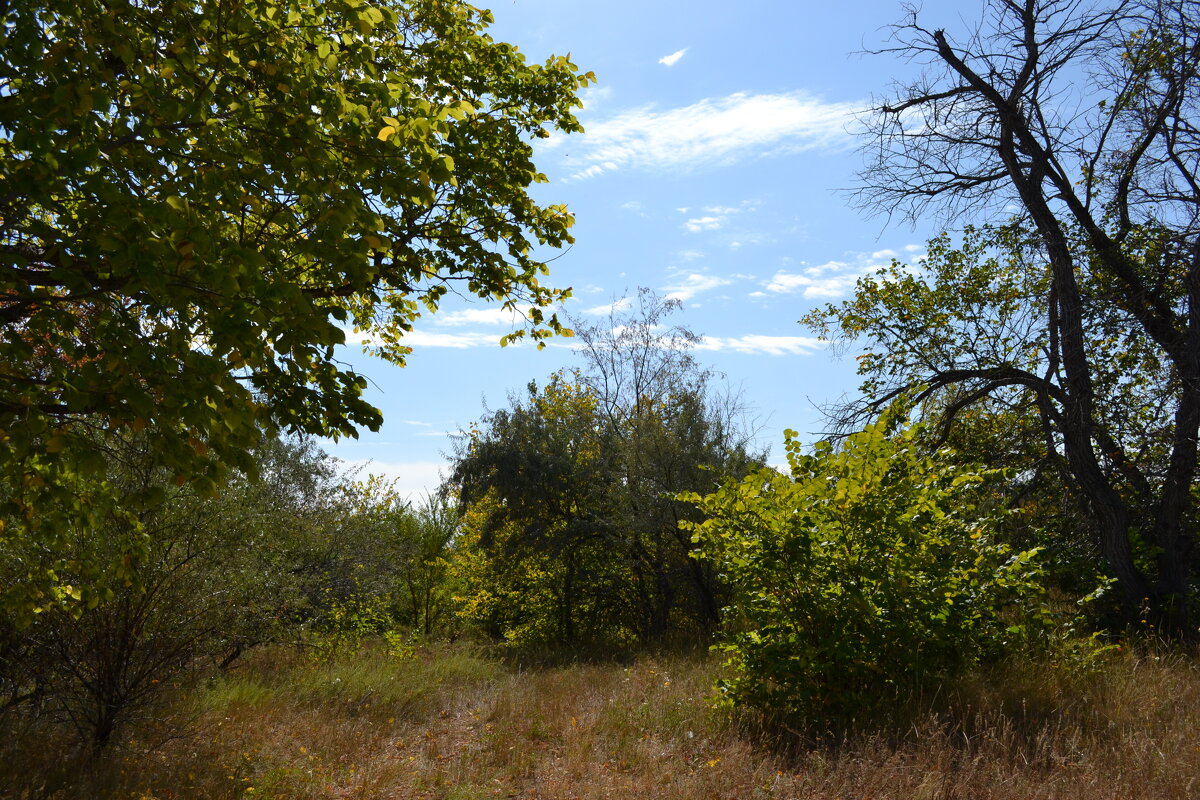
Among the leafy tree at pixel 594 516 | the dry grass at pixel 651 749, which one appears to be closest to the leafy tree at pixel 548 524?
the leafy tree at pixel 594 516

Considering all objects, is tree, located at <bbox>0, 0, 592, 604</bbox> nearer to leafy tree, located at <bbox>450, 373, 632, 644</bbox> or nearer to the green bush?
the green bush

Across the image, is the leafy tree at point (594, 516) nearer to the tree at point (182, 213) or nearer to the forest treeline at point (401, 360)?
the forest treeline at point (401, 360)

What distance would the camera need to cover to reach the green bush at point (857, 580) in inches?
254

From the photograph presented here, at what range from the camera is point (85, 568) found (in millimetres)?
5738

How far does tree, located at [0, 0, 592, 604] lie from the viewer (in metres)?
3.47

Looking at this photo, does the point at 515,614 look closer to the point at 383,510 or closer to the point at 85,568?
the point at 383,510

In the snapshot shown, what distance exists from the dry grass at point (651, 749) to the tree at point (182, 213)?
238 cm

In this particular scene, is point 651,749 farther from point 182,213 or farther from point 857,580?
point 182,213

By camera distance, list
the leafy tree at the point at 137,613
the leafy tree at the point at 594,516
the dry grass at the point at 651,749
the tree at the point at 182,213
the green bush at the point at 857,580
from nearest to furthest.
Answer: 1. the tree at the point at 182,213
2. the dry grass at the point at 651,749
3. the green bush at the point at 857,580
4. the leafy tree at the point at 137,613
5. the leafy tree at the point at 594,516

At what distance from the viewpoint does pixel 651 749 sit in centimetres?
688

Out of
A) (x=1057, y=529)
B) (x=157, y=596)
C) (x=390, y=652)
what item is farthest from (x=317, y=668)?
(x=1057, y=529)

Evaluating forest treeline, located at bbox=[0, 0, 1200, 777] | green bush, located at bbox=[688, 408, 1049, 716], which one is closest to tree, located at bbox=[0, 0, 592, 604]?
forest treeline, located at bbox=[0, 0, 1200, 777]

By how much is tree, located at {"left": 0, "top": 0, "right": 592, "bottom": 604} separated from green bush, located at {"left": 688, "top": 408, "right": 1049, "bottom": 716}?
11.9ft

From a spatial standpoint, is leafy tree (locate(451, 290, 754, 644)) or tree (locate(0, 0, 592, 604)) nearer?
tree (locate(0, 0, 592, 604))
